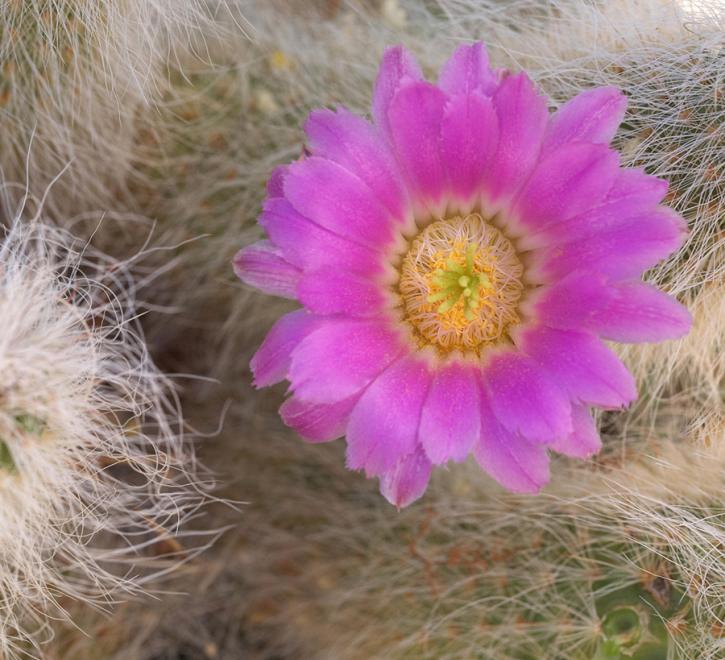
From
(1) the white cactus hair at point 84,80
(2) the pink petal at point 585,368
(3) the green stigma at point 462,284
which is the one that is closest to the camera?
(2) the pink petal at point 585,368

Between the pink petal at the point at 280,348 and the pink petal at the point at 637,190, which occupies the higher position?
the pink petal at the point at 637,190

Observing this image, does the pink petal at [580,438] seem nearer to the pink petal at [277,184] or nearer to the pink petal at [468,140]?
the pink petal at [468,140]

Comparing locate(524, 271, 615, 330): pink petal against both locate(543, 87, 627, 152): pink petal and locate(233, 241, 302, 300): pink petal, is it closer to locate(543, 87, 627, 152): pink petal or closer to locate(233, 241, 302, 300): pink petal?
locate(543, 87, 627, 152): pink petal

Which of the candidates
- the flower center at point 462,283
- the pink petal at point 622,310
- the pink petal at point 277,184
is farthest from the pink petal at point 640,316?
the pink petal at point 277,184

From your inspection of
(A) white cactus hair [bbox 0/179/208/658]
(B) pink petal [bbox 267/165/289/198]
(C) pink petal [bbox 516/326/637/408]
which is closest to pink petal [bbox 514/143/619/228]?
(C) pink petal [bbox 516/326/637/408]

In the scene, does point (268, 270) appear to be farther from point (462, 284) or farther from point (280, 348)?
point (462, 284)

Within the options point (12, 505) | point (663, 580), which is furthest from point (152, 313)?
point (663, 580)
